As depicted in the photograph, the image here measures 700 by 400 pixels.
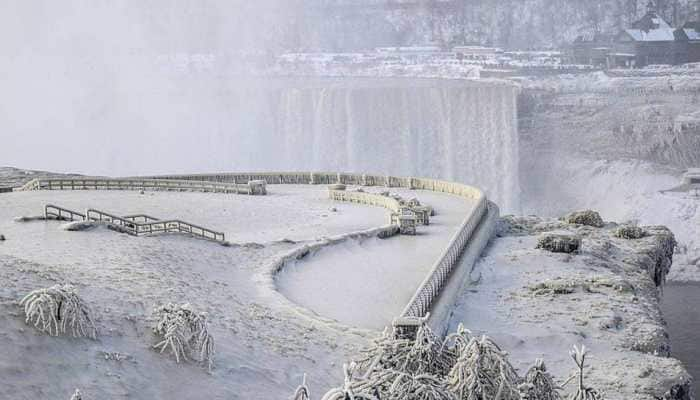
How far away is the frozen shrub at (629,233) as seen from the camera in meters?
57.5

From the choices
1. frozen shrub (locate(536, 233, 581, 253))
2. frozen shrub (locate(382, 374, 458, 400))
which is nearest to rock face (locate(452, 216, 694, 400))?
frozen shrub (locate(536, 233, 581, 253))

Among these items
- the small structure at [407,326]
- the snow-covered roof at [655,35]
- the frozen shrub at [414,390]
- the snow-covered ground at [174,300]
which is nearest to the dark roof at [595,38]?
the snow-covered roof at [655,35]

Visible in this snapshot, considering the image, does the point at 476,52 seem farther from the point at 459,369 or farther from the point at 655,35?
the point at 459,369

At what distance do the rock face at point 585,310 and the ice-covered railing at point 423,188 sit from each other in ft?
4.11

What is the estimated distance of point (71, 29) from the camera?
14588 cm

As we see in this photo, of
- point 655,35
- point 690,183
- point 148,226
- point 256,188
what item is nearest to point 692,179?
point 690,183

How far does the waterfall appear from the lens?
96625mm

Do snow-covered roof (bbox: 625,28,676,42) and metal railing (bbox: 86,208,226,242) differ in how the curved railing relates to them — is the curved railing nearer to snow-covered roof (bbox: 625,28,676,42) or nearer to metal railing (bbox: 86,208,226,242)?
metal railing (bbox: 86,208,226,242)

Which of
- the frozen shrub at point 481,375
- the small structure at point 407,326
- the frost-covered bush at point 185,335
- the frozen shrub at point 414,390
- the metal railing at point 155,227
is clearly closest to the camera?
the frozen shrub at point 414,390

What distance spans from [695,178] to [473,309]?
50806 mm

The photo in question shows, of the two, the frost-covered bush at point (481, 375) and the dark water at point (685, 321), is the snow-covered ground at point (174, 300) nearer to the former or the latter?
the frost-covered bush at point (481, 375)

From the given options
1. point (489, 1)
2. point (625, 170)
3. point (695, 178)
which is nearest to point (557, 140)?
point (625, 170)

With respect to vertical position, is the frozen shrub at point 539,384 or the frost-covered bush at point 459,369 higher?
the frost-covered bush at point 459,369

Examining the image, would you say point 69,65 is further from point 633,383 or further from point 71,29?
point 633,383
